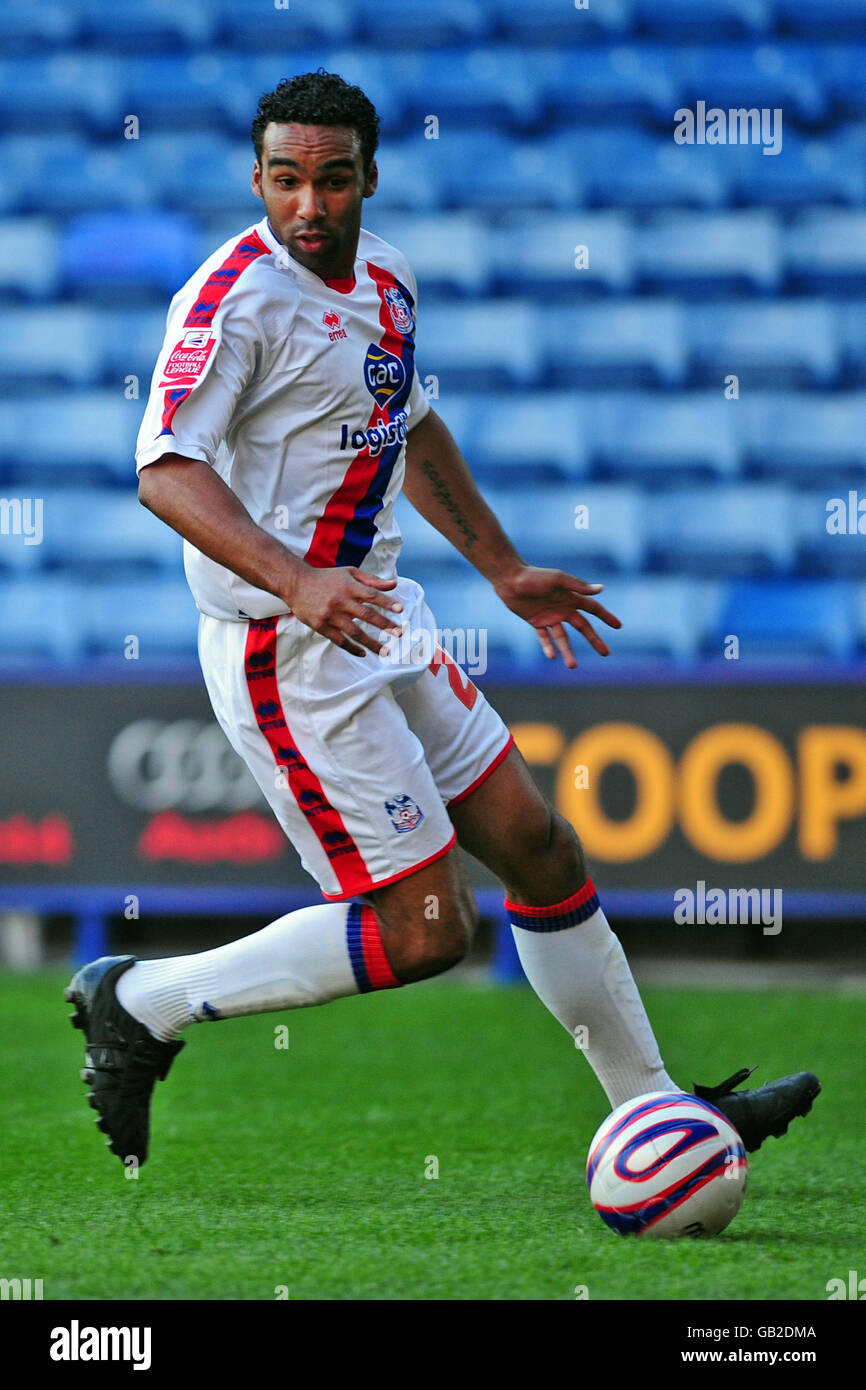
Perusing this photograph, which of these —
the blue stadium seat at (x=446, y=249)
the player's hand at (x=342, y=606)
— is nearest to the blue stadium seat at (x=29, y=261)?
the blue stadium seat at (x=446, y=249)

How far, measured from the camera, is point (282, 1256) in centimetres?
255

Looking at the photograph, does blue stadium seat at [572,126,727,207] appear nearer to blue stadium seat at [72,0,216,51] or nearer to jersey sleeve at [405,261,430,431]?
blue stadium seat at [72,0,216,51]

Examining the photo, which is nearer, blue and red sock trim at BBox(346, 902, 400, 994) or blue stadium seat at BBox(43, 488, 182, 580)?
blue and red sock trim at BBox(346, 902, 400, 994)

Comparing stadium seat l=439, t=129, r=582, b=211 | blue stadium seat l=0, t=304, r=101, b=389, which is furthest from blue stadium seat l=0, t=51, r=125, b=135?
stadium seat l=439, t=129, r=582, b=211

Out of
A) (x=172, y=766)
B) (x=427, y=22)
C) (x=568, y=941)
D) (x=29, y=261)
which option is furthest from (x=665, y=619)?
(x=568, y=941)

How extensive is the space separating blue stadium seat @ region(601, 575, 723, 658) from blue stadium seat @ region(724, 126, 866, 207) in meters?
1.66

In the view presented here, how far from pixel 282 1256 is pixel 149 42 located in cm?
613

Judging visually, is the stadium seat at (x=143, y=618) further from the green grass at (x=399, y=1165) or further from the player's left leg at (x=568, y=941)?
the player's left leg at (x=568, y=941)

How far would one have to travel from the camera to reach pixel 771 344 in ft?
22.4

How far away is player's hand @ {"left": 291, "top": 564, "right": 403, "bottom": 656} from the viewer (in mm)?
2432

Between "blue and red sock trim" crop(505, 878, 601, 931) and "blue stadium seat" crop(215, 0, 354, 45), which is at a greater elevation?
"blue stadium seat" crop(215, 0, 354, 45)

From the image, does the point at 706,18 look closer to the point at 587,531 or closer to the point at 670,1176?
the point at 587,531

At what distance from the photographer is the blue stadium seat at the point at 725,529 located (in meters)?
6.56
